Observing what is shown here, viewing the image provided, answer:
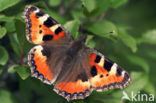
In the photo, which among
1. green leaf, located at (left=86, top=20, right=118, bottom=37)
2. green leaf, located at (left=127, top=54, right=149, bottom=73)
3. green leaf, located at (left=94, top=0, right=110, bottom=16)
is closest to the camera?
green leaf, located at (left=86, top=20, right=118, bottom=37)

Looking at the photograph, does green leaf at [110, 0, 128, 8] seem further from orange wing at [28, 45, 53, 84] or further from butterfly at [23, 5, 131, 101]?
orange wing at [28, 45, 53, 84]

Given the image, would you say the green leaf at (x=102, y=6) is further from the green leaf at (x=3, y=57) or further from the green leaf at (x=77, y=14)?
the green leaf at (x=3, y=57)

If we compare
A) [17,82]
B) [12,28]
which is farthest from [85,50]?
[17,82]

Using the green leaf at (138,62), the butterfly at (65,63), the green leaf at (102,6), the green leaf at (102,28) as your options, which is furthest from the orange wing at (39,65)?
the green leaf at (138,62)

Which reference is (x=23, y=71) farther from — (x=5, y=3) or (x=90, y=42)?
(x=90, y=42)

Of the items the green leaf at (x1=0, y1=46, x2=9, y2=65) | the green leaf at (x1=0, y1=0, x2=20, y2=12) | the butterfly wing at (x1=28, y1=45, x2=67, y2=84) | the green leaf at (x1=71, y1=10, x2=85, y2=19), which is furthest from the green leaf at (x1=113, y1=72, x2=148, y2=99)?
the green leaf at (x1=0, y1=0, x2=20, y2=12)

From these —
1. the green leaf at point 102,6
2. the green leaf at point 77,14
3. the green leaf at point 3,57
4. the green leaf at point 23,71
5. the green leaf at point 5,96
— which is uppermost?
the green leaf at point 102,6

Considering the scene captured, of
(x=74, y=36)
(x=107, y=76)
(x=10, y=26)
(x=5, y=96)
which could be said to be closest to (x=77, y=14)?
(x=74, y=36)

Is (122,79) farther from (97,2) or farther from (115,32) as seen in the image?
(97,2)

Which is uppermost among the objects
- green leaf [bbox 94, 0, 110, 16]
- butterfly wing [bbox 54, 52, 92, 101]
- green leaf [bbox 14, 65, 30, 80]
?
green leaf [bbox 94, 0, 110, 16]
